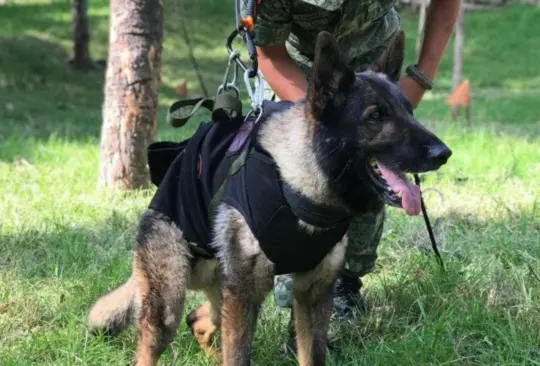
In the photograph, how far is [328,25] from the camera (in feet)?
11.3

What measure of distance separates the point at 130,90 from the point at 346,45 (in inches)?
118

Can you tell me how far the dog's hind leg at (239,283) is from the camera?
113 inches

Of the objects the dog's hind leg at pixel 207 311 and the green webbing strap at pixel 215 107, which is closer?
the green webbing strap at pixel 215 107

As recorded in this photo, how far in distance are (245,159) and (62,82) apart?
14.9 m

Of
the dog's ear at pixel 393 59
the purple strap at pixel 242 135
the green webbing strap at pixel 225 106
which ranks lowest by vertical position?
the purple strap at pixel 242 135

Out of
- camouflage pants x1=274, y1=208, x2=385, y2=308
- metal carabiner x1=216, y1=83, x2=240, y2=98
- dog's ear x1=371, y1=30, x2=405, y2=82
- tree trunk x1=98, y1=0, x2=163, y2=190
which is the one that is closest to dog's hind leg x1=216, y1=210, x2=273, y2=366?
metal carabiner x1=216, y1=83, x2=240, y2=98

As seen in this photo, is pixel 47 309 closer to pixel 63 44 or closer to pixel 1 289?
pixel 1 289

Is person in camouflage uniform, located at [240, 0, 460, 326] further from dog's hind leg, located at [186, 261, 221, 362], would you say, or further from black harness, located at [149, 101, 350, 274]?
dog's hind leg, located at [186, 261, 221, 362]

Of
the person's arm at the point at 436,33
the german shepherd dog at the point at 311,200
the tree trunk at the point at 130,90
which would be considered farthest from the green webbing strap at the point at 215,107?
the tree trunk at the point at 130,90

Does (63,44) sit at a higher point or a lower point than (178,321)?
lower

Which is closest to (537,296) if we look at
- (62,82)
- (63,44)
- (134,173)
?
(134,173)

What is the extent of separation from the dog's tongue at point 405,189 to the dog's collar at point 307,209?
29 cm

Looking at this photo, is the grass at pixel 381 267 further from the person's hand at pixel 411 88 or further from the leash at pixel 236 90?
the person's hand at pixel 411 88

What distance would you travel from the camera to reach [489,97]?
1797 centimetres
